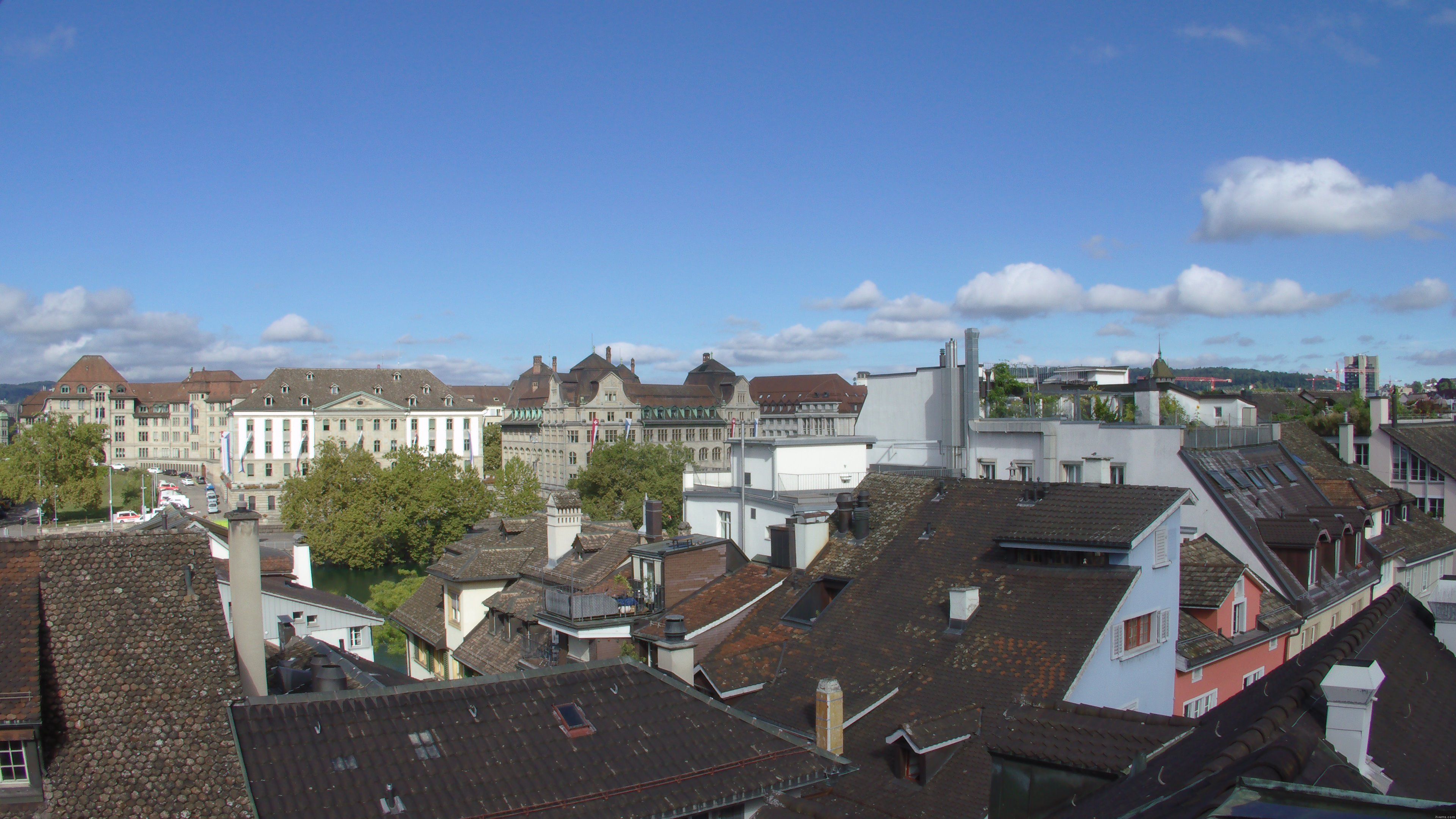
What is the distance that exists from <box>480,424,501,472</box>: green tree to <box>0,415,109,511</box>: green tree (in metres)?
56.0

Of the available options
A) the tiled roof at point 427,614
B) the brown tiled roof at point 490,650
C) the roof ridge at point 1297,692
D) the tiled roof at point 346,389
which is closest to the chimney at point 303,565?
the tiled roof at point 427,614

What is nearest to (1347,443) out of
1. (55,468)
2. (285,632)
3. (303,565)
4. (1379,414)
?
(1379,414)

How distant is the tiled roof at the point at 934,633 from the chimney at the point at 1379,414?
30.8m

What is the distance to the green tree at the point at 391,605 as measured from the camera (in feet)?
140

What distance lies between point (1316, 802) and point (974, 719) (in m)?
12.8

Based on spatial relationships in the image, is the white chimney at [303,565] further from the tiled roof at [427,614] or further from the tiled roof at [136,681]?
the tiled roof at [136,681]

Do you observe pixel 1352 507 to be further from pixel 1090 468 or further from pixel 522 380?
pixel 522 380

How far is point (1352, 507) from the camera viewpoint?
105 ft

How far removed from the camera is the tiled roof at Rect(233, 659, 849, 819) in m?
11.6

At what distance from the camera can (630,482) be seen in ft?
280

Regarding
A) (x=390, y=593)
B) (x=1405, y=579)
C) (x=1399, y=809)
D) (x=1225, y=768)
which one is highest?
(x=1399, y=809)

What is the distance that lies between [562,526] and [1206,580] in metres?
20.6

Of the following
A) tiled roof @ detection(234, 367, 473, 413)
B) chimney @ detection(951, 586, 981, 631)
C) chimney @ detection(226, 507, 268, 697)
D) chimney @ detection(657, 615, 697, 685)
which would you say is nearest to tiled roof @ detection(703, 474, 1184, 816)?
chimney @ detection(951, 586, 981, 631)

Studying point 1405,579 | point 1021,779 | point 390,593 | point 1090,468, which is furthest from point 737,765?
point 390,593
